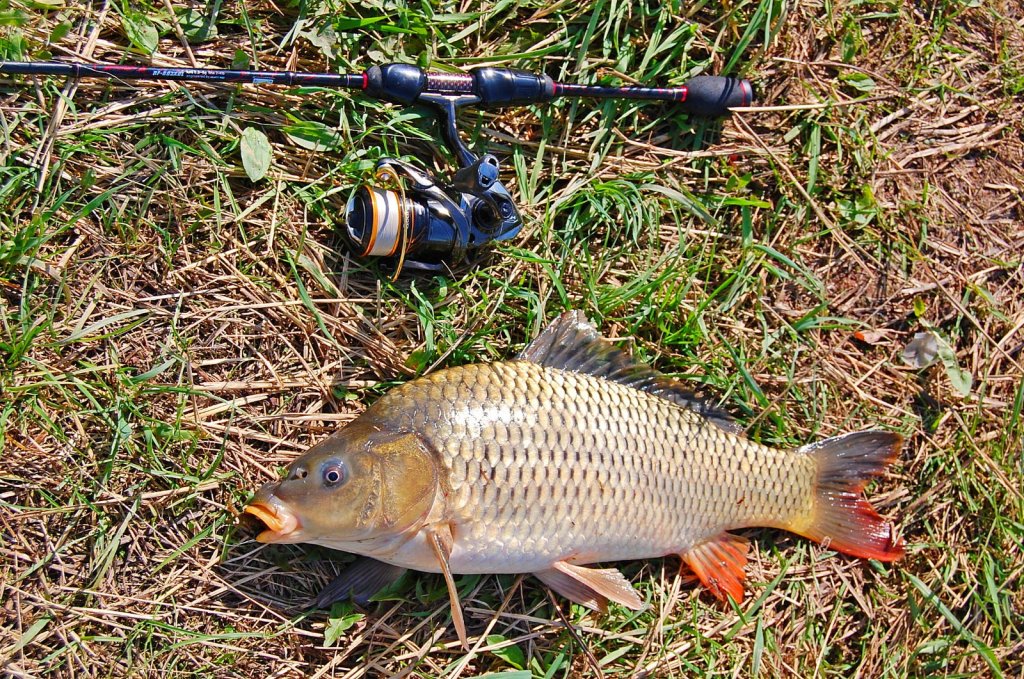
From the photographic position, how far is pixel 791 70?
3.45 m

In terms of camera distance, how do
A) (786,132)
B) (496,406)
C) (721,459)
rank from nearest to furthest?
(496,406) < (721,459) < (786,132)

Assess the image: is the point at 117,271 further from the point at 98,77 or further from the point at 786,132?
the point at 786,132

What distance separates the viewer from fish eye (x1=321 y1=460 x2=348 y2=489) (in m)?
2.38

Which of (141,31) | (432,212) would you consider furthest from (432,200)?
(141,31)

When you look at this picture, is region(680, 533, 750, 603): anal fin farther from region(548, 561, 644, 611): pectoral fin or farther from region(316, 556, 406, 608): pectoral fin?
region(316, 556, 406, 608): pectoral fin

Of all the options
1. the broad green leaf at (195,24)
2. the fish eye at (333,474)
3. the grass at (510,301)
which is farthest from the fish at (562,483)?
the broad green leaf at (195,24)

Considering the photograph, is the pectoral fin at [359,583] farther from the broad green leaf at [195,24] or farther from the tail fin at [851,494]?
the broad green leaf at [195,24]

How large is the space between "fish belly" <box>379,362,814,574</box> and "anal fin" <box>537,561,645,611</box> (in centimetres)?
5

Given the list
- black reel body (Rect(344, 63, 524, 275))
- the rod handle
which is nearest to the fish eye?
black reel body (Rect(344, 63, 524, 275))

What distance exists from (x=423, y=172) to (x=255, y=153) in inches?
24.1

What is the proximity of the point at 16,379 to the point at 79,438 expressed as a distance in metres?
0.28

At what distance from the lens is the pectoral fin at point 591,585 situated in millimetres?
2730

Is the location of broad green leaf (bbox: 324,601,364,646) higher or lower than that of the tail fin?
lower

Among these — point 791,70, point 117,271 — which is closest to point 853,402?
point 791,70
